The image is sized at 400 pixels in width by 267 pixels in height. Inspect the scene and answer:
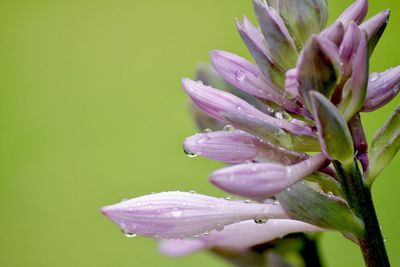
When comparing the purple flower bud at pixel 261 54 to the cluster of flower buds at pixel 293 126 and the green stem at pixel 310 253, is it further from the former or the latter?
the green stem at pixel 310 253

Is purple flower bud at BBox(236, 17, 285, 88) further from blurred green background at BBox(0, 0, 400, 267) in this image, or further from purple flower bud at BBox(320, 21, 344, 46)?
blurred green background at BBox(0, 0, 400, 267)

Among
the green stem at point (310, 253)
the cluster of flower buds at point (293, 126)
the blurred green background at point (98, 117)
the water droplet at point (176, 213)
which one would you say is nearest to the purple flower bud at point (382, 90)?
the cluster of flower buds at point (293, 126)

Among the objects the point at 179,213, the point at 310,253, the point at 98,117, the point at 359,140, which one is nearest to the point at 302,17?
the point at 359,140

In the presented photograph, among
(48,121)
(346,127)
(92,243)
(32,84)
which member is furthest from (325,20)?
(32,84)

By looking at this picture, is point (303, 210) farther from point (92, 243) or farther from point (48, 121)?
point (48, 121)

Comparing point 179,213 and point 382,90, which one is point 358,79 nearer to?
point 382,90

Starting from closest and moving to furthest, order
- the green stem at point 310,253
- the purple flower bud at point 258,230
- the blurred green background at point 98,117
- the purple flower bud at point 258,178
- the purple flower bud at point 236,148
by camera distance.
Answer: the purple flower bud at point 258,178 < the purple flower bud at point 236,148 < the purple flower bud at point 258,230 < the green stem at point 310,253 < the blurred green background at point 98,117
